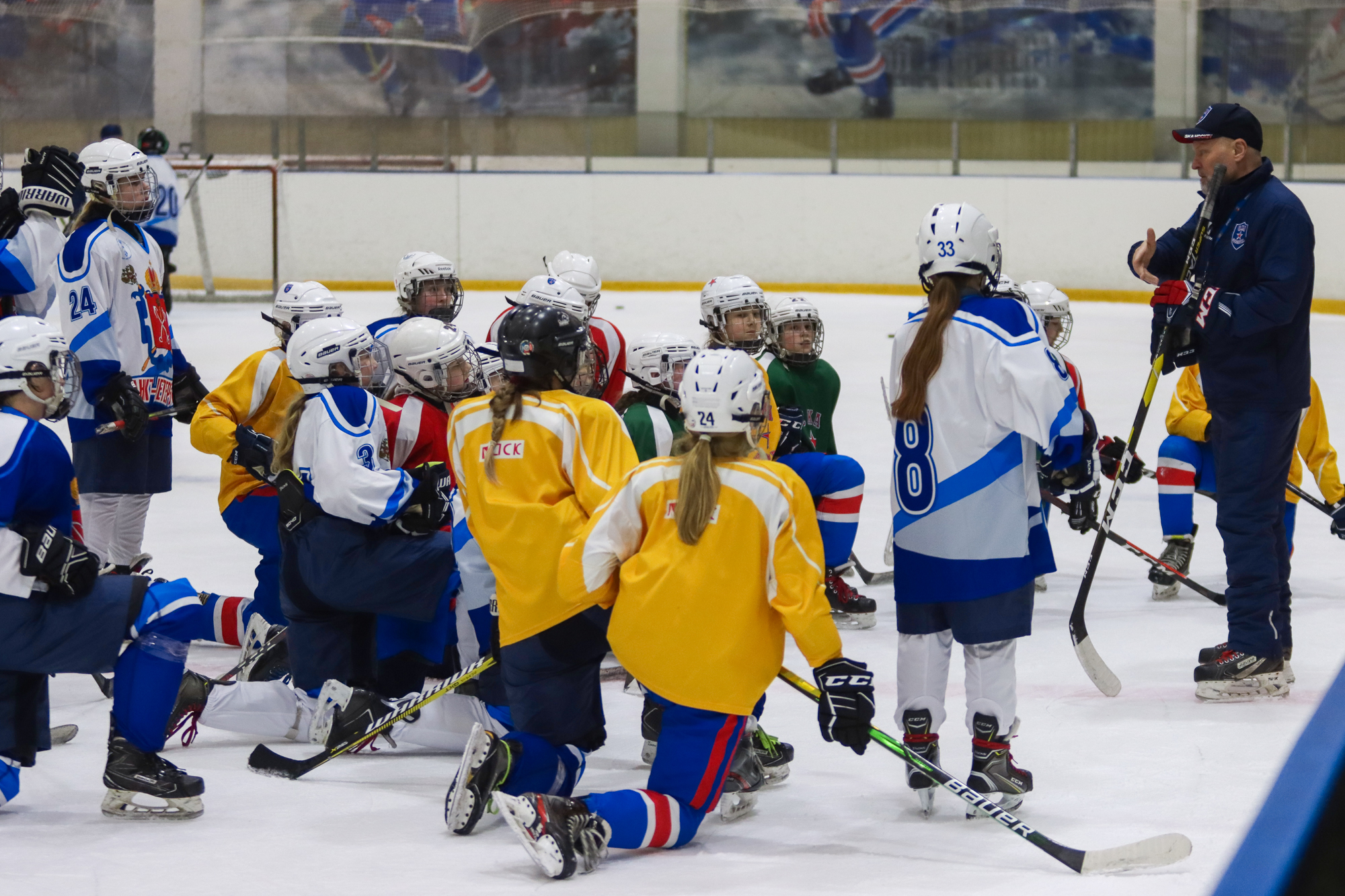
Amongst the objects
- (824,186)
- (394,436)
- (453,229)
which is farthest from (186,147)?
(394,436)

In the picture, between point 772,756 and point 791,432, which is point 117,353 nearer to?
→ point 791,432

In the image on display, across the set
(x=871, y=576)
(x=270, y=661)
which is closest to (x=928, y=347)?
(x=270, y=661)

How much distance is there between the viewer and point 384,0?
15891 millimetres

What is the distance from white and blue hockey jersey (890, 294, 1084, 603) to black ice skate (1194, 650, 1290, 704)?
40.8 inches

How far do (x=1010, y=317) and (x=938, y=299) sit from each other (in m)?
0.15

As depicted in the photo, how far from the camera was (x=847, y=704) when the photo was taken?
271 centimetres

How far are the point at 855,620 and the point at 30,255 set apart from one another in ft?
9.18

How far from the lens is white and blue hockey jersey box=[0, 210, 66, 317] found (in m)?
4.86

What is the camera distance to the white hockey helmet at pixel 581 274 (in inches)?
198

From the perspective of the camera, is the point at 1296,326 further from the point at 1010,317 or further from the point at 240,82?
the point at 240,82

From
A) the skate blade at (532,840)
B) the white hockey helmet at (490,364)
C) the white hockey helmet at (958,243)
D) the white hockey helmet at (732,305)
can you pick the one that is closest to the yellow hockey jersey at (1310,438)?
the white hockey helmet at (732,305)

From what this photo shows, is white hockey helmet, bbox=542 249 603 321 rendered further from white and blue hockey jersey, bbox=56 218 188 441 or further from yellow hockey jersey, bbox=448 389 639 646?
yellow hockey jersey, bbox=448 389 639 646

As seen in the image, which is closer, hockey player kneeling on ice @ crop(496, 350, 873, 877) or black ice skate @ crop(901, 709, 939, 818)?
hockey player kneeling on ice @ crop(496, 350, 873, 877)

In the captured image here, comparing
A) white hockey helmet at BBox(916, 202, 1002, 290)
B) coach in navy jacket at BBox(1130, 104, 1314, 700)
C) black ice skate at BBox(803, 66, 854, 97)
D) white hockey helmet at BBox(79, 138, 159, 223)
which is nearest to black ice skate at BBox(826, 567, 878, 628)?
coach in navy jacket at BBox(1130, 104, 1314, 700)
